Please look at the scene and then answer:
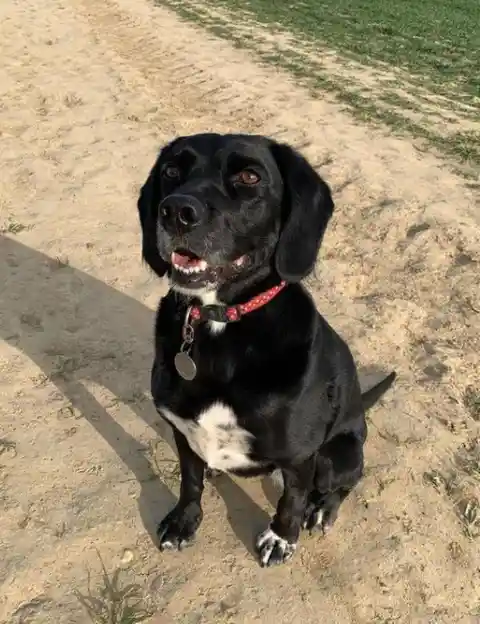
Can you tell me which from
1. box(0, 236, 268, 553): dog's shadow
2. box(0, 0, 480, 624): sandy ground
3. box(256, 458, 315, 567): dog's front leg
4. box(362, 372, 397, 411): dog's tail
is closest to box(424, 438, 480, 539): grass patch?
box(0, 0, 480, 624): sandy ground

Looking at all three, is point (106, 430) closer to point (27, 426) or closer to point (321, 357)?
point (27, 426)

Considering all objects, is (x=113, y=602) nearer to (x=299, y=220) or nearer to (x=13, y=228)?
(x=299, y=220)

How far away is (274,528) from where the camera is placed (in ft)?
8.39

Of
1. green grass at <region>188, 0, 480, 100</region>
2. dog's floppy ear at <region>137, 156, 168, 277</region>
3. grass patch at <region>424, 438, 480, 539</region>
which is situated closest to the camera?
dog's floppy ear at <region>137, 156, 168, 277</region>

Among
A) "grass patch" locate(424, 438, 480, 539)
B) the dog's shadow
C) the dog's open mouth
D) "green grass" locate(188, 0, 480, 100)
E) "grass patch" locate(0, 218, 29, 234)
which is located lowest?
"green grass" locate(188, 0, 480, 100)

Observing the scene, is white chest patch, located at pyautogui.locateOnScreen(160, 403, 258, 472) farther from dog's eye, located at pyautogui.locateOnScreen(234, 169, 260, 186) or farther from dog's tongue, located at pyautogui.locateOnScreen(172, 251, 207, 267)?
dog's eye, located at pyautogui.locateOnScreen(234, 169, 260, 186)

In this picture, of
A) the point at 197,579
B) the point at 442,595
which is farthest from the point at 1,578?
the point at 442,595

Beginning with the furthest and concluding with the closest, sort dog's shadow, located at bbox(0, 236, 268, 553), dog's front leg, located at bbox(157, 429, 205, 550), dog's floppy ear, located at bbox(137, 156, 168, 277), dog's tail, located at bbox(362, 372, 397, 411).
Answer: dog's tail, located at bbox(362, 372, 397, 411)
dog's shadow, located at bbox(0, 236, 268, 553)
dog's front leg, located at bbox(157, 429, 205, 550)
dog's floppy ear, located at bbox(137, 156, 168, 277)

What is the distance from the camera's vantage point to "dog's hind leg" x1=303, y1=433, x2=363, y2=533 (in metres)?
2.58

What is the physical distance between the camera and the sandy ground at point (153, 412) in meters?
2.48

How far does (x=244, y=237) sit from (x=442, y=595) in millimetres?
1585

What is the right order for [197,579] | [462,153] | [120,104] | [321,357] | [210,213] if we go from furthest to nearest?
[120,104] → [462,153] → [197,579] → [321,357] → [210,213]

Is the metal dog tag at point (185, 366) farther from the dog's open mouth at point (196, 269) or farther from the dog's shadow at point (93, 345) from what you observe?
the dog's shadow at point (93, 345)

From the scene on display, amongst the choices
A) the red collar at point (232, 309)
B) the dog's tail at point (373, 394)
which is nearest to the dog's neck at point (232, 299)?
the red collar at point (232, 309)
